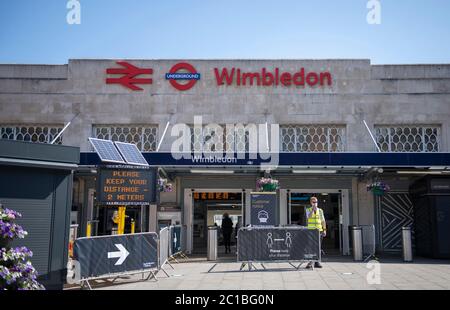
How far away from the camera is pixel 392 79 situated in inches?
767

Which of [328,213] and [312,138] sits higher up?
[312,138]

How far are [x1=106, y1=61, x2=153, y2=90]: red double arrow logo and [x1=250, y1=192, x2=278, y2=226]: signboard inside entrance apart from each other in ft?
23.9

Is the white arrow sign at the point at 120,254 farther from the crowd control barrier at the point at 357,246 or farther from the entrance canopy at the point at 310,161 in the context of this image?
the crowd control barrier at the point at 357,246

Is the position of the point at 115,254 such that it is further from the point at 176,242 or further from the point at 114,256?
the point at 176,242

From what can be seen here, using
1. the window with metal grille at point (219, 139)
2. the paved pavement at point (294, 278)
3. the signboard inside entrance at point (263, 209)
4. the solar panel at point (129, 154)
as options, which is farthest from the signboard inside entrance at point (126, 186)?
the window with metal grille at point (219, 139)

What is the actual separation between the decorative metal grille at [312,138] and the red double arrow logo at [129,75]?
20.6 feet

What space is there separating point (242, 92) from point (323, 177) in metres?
4.92

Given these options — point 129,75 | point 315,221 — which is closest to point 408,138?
point 315,221

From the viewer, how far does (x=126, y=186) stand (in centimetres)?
1152

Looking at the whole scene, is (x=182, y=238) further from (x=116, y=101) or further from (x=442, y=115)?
(x=442, y=115)

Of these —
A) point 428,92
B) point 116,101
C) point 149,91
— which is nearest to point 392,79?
point 428,92

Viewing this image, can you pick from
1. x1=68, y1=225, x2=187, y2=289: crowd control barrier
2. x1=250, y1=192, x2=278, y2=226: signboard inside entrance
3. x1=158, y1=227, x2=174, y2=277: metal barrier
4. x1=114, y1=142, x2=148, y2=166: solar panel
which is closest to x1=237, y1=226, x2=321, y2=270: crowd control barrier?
x1=158, y1=227, x2=174, y2=277: metal barrier

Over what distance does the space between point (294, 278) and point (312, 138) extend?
9394 millimetres

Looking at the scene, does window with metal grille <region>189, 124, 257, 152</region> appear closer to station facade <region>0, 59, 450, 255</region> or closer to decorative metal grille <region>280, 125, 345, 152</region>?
station facade <region>0, 59, 450, 255</region>
